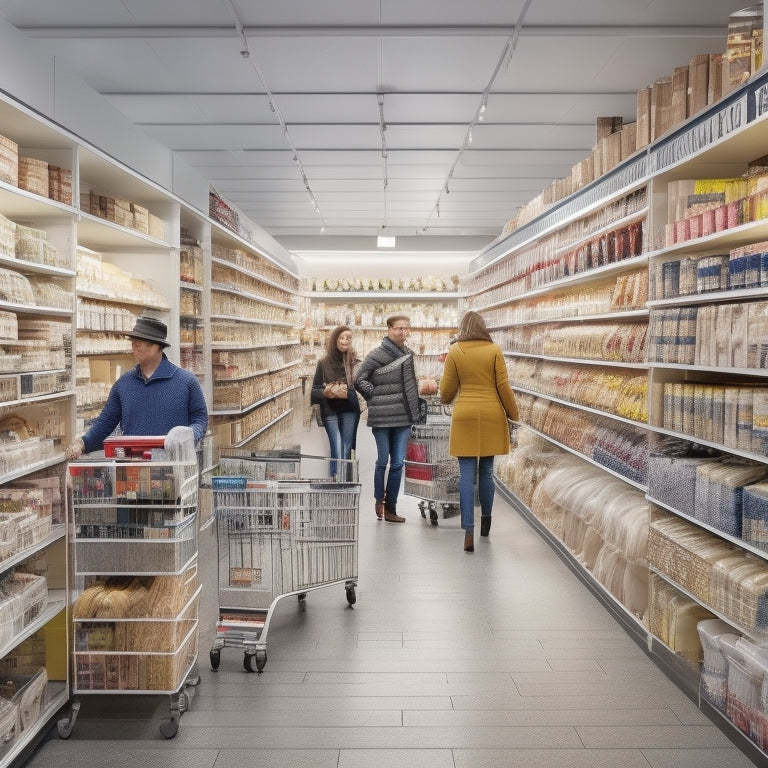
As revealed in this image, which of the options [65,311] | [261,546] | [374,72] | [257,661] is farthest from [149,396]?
[374,72]

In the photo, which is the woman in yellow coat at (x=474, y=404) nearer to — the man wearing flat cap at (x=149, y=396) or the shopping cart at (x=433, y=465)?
the shopping cart at (x=433, y=465)

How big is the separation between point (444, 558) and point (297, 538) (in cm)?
204

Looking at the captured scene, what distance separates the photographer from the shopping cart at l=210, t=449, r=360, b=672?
161 inches

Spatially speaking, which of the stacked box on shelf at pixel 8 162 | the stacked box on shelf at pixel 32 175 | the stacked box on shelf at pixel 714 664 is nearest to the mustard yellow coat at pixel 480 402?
the stacked box on shelf at pixel 714 664

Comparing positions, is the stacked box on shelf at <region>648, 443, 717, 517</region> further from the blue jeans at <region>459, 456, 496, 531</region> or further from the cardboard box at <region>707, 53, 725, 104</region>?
the blue jeans at <region>459, 456, 496, 531</region>

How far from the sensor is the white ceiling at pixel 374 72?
5.24 meters

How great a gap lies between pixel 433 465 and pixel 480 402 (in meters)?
1.27

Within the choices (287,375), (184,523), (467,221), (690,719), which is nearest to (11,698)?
(184,523)

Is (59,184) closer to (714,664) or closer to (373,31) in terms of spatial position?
(373,31)

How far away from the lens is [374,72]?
6281mm

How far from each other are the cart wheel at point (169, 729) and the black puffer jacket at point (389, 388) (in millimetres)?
3918

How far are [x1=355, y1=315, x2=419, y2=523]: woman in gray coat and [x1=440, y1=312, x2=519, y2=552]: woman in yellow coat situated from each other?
0.70m

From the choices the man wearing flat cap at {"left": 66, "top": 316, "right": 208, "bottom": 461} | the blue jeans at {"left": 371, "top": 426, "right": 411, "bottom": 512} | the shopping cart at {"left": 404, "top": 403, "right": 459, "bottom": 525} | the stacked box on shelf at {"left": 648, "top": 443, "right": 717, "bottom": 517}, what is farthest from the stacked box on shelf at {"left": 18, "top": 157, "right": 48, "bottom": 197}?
the shopping cart at {"left": 404, "top": 403, "right": 459, "bottom": 525}

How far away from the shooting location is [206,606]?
16.1ft
